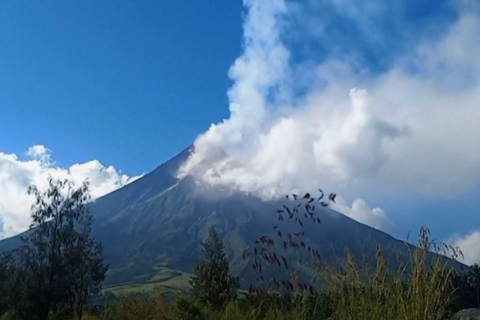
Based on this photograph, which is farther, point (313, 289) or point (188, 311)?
point (188, 311)

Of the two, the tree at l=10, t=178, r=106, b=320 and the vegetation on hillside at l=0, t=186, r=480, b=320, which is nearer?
Result: the vegetation on hillside at l=0, t=186, r=480, b=320

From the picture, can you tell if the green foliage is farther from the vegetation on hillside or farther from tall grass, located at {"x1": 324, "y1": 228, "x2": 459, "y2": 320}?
tall grass, located at {"x1": 324, "y1": 228, "x2": 459, "y2": 320}

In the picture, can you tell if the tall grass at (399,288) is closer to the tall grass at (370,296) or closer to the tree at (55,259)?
the tall grass at (370,296)

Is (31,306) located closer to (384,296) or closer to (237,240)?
(384,296)

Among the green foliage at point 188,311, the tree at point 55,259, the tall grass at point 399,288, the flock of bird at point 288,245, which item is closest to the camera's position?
the tall grass at point 399,288

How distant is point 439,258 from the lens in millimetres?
3832

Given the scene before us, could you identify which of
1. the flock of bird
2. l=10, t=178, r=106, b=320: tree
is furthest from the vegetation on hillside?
l=10, t=178, r=106, b=320: tree

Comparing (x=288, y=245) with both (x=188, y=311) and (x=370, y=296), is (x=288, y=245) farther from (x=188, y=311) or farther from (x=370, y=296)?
(x=188, y=311)

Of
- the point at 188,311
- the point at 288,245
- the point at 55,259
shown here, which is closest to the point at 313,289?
the point at 288,245

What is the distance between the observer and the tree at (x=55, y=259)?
81.5ft

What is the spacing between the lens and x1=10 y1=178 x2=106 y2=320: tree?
24.8 metres

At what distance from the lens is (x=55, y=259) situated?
1043 inches

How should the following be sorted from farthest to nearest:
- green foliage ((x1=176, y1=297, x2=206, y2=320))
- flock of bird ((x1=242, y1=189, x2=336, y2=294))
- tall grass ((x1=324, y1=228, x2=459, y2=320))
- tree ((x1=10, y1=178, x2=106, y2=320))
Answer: tree ((x1=10, y1=178, x2=106, y2=320)), green foliage ((x1=176, y1=297, x2=206, y2=320)), flock of bird ((x1=242, y1=189, x2=336, y2=294)), tall grass ((x1=324, y1=228, x2=459, y2=320))

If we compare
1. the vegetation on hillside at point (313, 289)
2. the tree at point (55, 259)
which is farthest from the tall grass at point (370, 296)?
the tree at point (55, 259)
